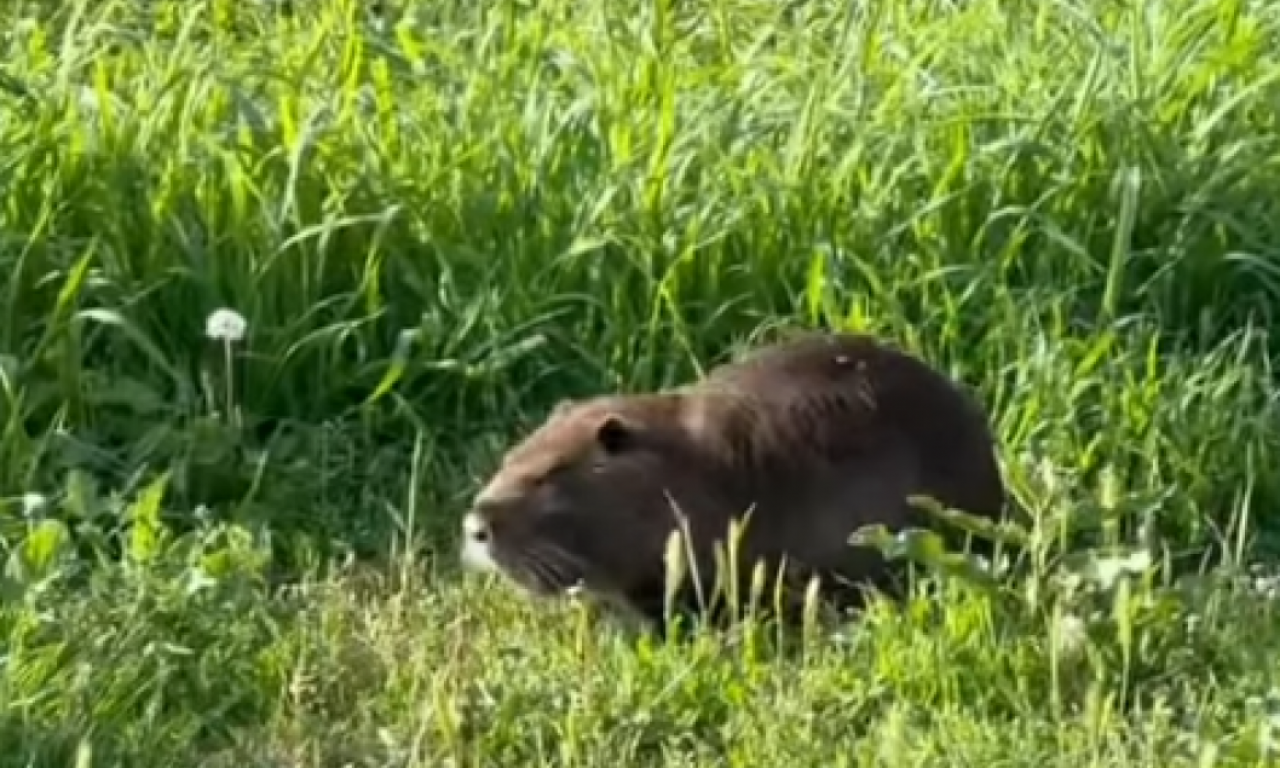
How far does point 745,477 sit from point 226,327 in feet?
2.82

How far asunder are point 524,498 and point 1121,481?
91 centimetres

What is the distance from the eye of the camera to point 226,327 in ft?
17.3

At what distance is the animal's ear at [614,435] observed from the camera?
4.88 metres

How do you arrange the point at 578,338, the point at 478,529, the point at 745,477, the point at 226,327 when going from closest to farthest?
the point at 478,529 < the point at 745,477 < the point at 226,327 < the point at 578,338

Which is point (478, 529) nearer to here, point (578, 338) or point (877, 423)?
point (877, 423)

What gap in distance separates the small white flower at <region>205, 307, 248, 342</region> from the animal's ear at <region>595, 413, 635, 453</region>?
2.23ft

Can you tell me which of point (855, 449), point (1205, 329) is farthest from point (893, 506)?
point (1205, 329)

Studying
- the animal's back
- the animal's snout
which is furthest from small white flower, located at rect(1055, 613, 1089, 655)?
the animal's snout

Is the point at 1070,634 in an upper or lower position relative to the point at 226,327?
lower

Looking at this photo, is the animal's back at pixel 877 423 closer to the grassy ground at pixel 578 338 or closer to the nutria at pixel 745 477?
the nutria at pixel 745 477

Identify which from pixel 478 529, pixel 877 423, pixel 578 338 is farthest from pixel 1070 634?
pixel 578 338

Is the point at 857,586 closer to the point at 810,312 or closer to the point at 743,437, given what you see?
the point at 743,437

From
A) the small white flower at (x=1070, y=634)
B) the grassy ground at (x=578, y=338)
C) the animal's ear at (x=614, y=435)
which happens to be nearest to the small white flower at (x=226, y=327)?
the grassy ground at (x=578, y=338)

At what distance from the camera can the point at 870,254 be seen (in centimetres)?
563
